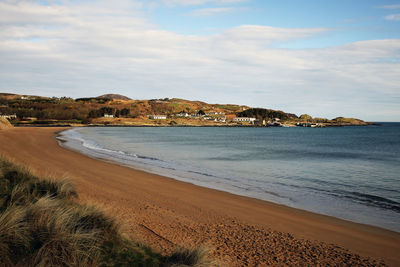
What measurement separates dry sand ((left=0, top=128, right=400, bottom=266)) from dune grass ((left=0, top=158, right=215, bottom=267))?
648 millimetres

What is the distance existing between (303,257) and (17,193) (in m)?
6.49

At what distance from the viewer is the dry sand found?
6586 mm

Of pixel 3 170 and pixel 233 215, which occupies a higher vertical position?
pixel 3 170

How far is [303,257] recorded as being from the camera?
6.57 metres

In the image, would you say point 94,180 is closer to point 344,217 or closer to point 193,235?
point 193,235

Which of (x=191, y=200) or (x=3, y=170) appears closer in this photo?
(x=3, y=170)

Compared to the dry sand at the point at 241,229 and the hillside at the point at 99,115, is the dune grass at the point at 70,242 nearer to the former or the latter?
the dry sand at the point at 241,229

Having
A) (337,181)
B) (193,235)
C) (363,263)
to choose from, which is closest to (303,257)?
(363,263)

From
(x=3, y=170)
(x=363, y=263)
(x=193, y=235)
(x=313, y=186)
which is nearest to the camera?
(x=363, y=263)

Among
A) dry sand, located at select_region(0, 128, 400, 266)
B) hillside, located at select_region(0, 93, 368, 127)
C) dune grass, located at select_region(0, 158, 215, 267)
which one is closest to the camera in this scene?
dune grass, located at select_region(0, 158, 215, 267)

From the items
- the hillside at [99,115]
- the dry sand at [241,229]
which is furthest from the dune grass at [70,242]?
the hillside at [99,115]

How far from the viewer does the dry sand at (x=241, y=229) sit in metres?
6.59

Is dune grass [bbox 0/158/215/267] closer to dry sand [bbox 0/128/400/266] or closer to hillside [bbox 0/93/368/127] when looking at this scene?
dry sand [bbox 0/128/400/266]

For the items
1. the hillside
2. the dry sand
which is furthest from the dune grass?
the hillside
